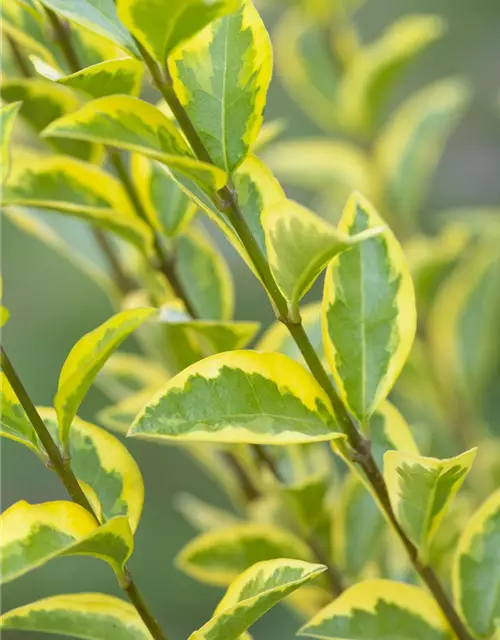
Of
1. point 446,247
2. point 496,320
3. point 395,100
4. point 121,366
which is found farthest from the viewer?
point 395,100

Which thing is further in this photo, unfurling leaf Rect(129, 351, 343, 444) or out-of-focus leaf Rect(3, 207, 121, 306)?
out-of-focus leaf Rect(3, 207, 121, 306)

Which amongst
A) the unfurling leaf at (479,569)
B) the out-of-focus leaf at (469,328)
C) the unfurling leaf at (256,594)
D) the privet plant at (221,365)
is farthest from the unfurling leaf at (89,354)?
the out-of-focus leaf at (469,328)

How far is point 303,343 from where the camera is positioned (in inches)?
15.1

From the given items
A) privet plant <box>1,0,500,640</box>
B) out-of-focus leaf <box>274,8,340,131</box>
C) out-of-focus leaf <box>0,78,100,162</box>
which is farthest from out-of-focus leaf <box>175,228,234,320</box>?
out-of-focus leaf <box>274,8,340,131</box>

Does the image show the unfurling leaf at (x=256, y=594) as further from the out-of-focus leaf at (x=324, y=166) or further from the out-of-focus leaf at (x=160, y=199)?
the out-of-focus leaf at (x=324, y=166)

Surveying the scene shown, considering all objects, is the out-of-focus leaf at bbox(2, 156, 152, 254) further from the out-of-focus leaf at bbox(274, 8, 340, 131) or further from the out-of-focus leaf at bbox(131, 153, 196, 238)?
the out-of-focus leaf at bbox(274, 8, 340, 131)

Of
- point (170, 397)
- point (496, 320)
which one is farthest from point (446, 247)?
point (170, 397)

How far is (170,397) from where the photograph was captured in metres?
0.36

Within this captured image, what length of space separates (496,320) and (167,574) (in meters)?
0.79

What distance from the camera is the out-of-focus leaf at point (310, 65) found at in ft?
3.03

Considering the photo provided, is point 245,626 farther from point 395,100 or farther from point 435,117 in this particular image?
point 395,100

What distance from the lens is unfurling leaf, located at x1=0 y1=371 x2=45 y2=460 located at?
383 millimetres

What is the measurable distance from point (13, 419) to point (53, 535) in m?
0.06

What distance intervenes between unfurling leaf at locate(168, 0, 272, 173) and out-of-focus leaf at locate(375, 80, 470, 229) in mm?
525
